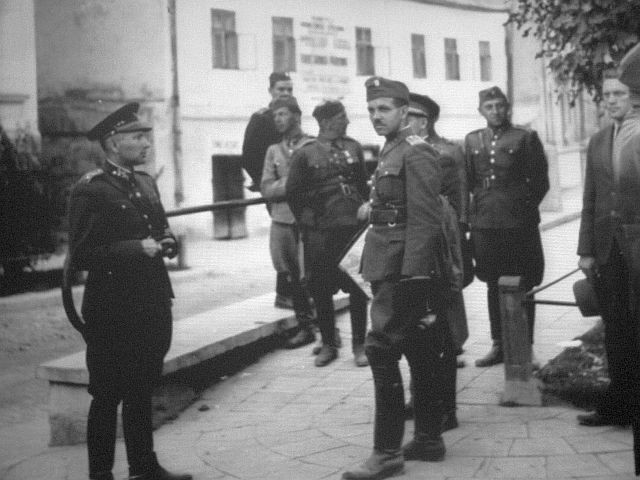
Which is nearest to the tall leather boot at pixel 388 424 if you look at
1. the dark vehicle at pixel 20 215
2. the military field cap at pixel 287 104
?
the military field cap at pixel 287 104

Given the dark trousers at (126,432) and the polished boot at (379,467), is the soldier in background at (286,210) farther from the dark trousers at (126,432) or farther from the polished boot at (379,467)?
the polished boot at (379,467)

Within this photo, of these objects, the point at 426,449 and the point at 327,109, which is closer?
the point at 426,449

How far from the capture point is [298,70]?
22984mm

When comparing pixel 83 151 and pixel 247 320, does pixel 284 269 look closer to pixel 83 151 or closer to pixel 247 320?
pixel 247 320

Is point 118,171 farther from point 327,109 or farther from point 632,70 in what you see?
point 327,109

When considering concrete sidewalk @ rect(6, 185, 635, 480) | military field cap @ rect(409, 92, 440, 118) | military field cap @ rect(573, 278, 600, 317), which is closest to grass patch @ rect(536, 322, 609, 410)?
A: concrete sidewalk @ rect(6, 185, 635, 480)

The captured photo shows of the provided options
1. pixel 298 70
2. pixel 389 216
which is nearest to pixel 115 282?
pixel 389 216

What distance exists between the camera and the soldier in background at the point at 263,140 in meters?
9.33

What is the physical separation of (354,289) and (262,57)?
637 inches

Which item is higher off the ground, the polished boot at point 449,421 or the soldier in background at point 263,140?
the soldier in background at point 263,140

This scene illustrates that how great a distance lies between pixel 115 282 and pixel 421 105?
2610 millimetres

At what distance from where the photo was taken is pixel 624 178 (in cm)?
519

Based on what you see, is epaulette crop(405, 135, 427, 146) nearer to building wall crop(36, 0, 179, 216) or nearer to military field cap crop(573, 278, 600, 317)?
military field cap crop(573, 278, 600, 317)

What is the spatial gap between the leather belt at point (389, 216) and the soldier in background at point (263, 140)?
3569mm
